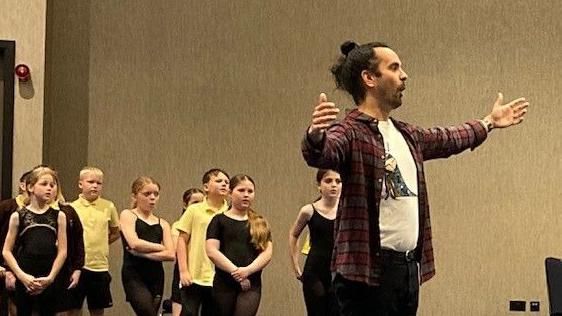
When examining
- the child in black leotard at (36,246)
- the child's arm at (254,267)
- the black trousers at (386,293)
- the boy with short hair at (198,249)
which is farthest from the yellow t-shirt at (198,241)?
the black trousers at (386,293)

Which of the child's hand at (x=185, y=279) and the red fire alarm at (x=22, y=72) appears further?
the red fire alarm at (x=22, y=72)

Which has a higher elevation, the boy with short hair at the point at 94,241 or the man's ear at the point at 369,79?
the man's ear at the point at 369,79

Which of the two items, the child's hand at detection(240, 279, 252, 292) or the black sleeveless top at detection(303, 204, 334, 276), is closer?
the child's hand at detection(240, 279, 252, 292)

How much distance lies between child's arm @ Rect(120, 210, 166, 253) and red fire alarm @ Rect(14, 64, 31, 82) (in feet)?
5.45

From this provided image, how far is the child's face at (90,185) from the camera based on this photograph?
639 cm

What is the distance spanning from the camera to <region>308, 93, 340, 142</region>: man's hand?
2443mm

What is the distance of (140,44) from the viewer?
8219mm

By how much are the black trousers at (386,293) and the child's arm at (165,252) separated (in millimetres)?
3633

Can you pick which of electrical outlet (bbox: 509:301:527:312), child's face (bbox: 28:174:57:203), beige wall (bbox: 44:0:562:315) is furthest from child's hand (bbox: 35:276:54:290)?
electrical outlet (bbox: 509:301:527:312)

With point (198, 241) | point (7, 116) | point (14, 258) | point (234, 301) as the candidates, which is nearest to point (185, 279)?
point (198, 241)

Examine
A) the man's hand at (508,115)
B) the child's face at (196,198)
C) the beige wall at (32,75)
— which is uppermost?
the beige wall at (32,75)

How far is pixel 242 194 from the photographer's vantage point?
563 cm

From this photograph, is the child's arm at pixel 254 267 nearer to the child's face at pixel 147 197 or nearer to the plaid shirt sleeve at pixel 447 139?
the child's face at pixel 147 197

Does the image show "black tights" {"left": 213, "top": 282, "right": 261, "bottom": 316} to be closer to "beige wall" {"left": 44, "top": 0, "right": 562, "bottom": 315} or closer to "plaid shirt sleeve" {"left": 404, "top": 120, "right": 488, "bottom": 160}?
"beige wall" {"left": 44, "top": 0, "right": 562, "bottom": 315}
